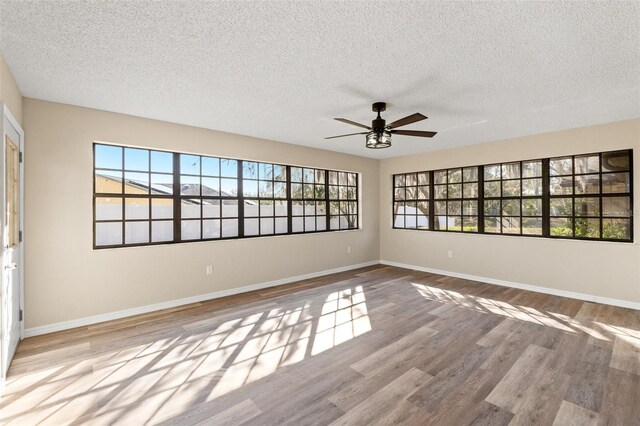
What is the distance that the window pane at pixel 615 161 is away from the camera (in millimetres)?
4234

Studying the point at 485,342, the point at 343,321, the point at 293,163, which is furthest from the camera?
the point at 293,163

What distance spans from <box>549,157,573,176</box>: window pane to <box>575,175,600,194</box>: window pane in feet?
0.61

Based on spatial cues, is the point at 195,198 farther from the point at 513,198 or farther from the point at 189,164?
the point at 513,198

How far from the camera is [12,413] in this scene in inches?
80.0

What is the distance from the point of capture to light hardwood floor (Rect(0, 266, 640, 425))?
80.4 inches

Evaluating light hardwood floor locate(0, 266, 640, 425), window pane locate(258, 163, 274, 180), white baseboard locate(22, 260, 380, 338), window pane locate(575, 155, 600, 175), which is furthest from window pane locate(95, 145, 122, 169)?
window pane locate(575, 155, 600, 175)

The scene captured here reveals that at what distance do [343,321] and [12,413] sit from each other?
2915 millimetres

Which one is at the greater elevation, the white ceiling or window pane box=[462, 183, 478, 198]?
the white ceiling

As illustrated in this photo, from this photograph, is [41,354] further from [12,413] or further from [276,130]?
[276,130]

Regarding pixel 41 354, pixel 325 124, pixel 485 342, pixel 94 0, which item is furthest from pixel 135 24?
pixel 485 342

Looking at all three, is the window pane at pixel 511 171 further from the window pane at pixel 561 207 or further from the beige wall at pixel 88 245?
the beige wall at pixel 88 245

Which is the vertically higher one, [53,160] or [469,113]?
[469,113]

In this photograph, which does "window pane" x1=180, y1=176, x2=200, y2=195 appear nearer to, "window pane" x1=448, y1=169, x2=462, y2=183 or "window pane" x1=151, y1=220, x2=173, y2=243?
"window pane" x1=151, y1=220, x2=173, y2=243

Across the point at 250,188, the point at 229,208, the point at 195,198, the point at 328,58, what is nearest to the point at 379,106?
the point at 328,58
